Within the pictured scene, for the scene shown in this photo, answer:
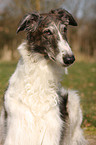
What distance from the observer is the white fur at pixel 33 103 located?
3537mm

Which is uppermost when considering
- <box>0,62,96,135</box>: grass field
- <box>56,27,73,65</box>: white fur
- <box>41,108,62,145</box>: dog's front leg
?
<box>56,27,73,65</box>: white fur

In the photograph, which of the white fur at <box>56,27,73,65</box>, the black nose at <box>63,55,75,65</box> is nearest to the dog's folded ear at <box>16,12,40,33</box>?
the white fur at <box>56,27,73,65</box>

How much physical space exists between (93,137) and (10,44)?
107 ft

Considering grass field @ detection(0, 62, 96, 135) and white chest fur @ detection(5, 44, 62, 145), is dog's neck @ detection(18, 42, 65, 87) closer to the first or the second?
white chest fur @ detection(5, 44, 62, 145)

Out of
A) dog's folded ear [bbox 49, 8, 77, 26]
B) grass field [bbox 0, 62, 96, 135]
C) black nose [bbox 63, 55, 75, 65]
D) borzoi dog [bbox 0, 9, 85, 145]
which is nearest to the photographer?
black nose [bbox 63, 55, 75, 65]

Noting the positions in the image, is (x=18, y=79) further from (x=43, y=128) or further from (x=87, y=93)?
(x=87, y=93)

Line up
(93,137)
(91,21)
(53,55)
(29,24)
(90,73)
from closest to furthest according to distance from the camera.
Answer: (53,55) → (29,24) → (93,137) → (90,73) → (91,21)

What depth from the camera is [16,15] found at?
19938 mm

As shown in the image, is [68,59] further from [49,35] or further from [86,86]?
[86,86]

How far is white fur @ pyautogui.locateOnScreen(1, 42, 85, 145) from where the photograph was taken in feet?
11.6

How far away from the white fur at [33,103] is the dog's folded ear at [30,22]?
0.25m

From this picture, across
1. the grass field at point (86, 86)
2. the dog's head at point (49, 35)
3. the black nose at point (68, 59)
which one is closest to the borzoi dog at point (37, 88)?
the dog's head at point (49, 35)

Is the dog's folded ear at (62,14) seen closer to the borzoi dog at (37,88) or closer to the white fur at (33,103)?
the borzoi dog at (37,88)

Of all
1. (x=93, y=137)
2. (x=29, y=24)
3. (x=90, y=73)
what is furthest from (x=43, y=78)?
(x=90, y=73)
